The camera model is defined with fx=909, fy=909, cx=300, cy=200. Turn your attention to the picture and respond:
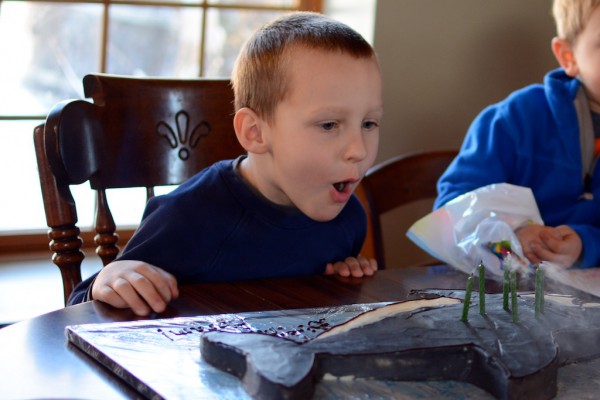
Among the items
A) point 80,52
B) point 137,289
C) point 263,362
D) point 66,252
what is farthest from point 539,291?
point 80,52

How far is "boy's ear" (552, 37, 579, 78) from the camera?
5.94ft

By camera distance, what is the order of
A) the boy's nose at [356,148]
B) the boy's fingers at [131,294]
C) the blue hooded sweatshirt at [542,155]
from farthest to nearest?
the blue hooded sweatshirt at [542,155], the boy's nose at [356,148], the boy's fingers at [131,294]

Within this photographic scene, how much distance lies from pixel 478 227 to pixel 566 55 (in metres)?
0.59

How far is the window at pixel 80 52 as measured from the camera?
7.48 feet

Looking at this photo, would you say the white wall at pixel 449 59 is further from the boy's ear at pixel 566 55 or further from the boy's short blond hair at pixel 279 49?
the boy's short blond hair at pixel 279 49

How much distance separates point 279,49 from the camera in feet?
4.10

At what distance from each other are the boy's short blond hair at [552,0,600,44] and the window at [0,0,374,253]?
59 cm

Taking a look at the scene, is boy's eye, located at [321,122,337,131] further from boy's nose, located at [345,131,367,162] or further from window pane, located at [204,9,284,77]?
window pane, located at [204,9,284,77]

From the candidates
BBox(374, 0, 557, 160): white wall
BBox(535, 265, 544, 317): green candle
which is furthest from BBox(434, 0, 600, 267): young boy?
BBox(535, 265, 544, 317): green candle

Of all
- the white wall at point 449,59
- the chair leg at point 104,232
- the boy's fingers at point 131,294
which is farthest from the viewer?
the white wall at point 449,59

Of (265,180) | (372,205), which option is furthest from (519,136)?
(265,180)

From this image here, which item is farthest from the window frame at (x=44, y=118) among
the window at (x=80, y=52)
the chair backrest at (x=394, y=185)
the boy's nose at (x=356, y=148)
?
the boy's nose at (x=356, y=148)

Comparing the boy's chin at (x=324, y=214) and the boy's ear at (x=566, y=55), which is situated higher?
the boy's ear at (x=566, y=55)

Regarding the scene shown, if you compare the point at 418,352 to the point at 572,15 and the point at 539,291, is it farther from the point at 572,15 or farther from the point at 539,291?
the point at 572,15
